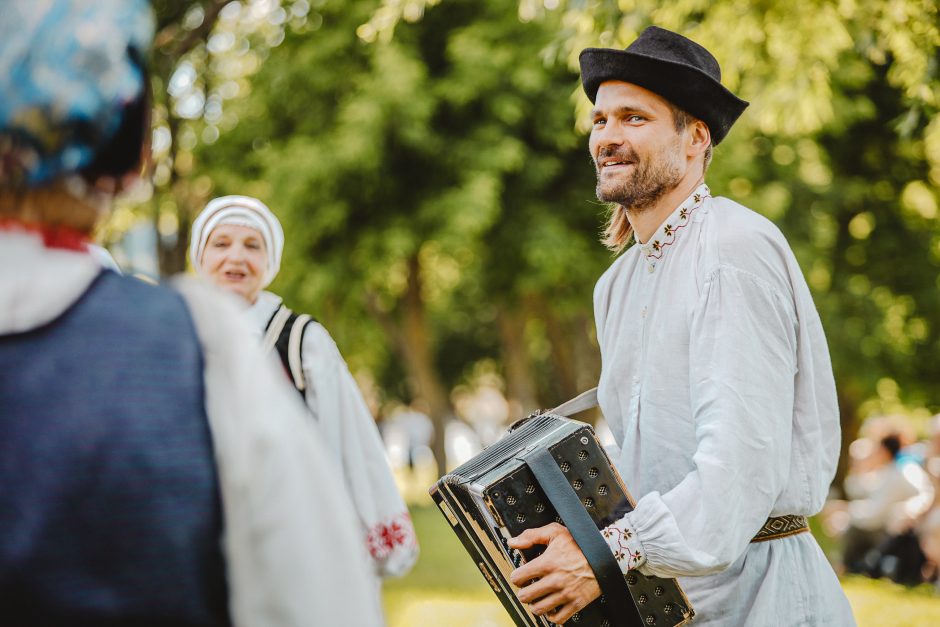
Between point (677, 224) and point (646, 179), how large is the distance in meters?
0.15

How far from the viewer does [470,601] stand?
8.48 meters

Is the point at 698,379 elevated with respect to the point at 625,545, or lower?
elevated

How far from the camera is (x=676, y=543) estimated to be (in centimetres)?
221

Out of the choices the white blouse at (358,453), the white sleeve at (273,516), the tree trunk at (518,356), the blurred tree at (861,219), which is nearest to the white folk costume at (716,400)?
the white sleeve at (273,516)

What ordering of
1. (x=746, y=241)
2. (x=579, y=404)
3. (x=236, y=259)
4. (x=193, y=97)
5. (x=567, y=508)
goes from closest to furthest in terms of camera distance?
(x=567, y=508), (x=746, y=241), (x=579, y=404), (x=236, y=259), (x=193, y=97)

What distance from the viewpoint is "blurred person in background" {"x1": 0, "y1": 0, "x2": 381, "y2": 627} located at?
1.20 m

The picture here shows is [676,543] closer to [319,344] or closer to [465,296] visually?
[319,344]

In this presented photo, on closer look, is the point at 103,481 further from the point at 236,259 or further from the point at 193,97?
the point at 193,97

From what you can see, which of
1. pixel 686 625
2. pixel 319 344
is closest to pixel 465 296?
pixel 319 344

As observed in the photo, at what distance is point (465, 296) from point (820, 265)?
32.7ft

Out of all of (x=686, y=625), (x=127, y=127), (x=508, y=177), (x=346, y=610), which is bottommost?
(x=686, y=625)

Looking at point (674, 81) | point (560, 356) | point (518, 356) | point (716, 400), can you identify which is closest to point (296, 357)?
point (674, 81)

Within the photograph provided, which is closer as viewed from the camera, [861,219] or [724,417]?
[724,417]

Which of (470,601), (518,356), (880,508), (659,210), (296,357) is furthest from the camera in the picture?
(518,356)
